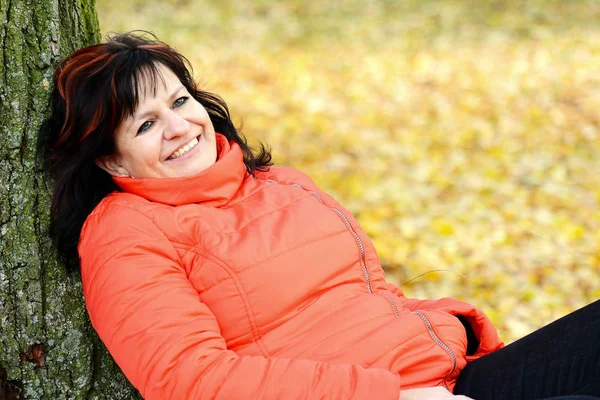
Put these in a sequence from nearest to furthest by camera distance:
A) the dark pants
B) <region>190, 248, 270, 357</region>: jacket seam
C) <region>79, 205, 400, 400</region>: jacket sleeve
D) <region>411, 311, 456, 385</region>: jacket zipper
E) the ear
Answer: <region>79, 205, 400, 400</region>: jacket sleeve, the dark pants, <region>190, 248, 270, 357</region>: jacket seam, <region>411, 311, 456, 385</region>: jacket zipper, the ear

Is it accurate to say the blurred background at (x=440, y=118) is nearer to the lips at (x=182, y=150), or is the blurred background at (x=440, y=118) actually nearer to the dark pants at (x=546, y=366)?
the dark pants at (x=546, y=366)

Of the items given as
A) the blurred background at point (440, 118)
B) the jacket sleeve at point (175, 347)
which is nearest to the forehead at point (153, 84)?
the jacket sleeve at point (175, 347)

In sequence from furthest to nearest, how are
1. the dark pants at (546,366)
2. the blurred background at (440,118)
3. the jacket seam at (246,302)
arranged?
the blurred background at (440,118) → the jacket seam at (246,302) → the dark pants at (546,366)

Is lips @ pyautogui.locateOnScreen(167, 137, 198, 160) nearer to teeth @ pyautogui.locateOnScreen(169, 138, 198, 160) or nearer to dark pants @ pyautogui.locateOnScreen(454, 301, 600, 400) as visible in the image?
teeth @ pyautogui.locateOnScreen(169, 138, 198, 160)

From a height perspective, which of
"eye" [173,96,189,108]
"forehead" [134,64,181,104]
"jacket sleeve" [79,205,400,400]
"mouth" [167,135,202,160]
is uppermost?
"forehead" [134,64,181,104]

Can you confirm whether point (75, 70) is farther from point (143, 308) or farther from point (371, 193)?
point (371, 193)

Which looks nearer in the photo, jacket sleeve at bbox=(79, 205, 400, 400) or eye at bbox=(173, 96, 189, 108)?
jacket sleeve at bbox=(79, 205, 400, 400)

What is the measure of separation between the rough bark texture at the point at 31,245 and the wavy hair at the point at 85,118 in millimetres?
45

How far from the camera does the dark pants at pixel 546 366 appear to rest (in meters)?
1.91

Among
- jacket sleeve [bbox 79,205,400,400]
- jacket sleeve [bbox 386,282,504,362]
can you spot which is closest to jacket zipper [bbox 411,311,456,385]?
jacket sleeve [bbox 386,282,504,362]

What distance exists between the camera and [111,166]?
2246 mm

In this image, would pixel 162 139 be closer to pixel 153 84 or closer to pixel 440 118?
pixel 153 84

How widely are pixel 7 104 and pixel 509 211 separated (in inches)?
138

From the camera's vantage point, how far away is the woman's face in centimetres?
215
